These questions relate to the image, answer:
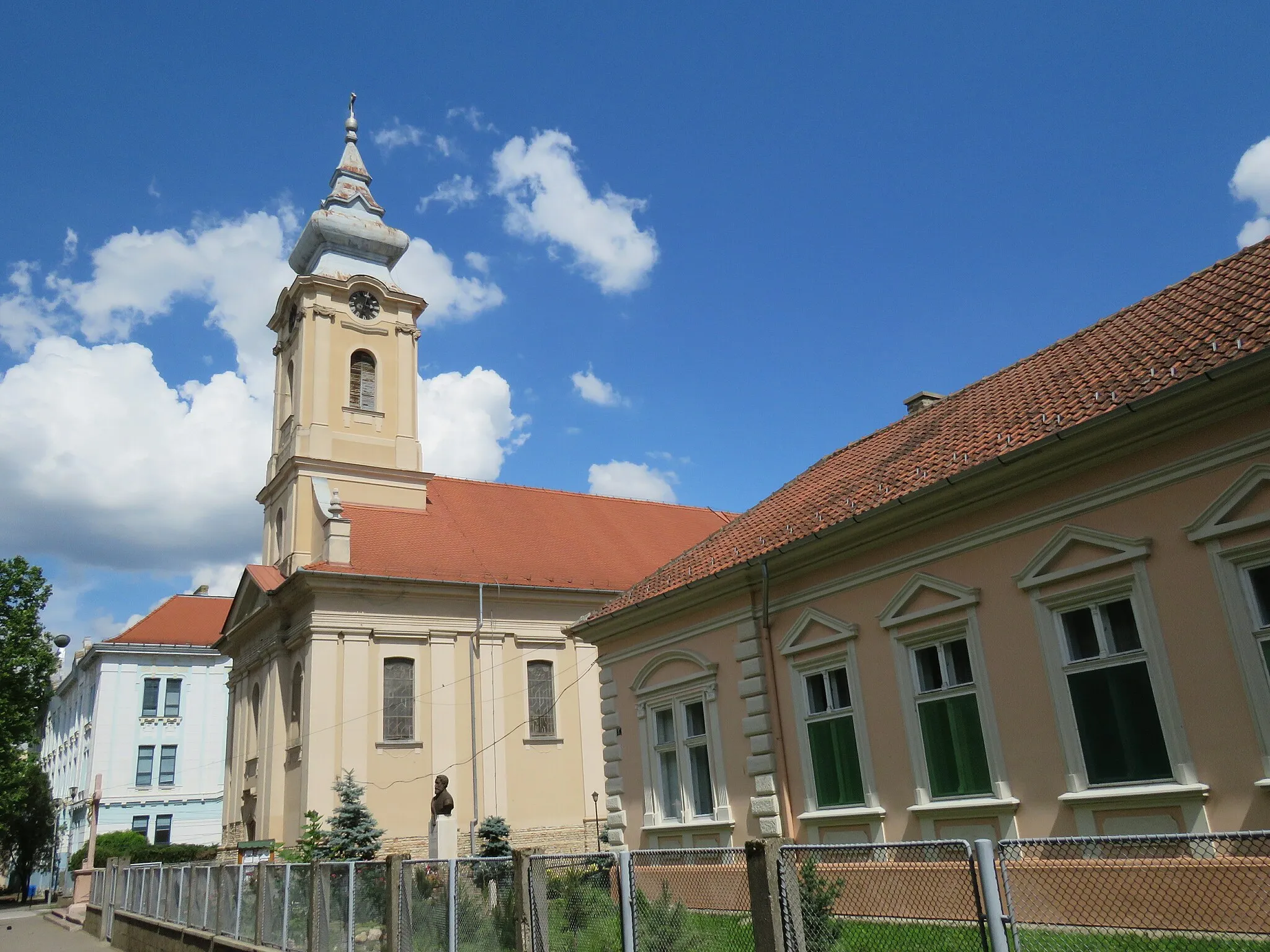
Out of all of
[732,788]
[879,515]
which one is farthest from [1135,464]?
[732,788]

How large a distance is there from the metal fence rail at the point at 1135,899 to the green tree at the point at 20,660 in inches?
1475

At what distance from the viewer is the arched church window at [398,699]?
26.8m

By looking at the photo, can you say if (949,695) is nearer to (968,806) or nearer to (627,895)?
(968,806)

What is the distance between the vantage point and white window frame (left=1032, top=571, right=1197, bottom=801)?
924 centimetres

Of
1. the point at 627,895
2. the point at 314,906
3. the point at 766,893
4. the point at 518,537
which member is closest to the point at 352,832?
the point at 518,537

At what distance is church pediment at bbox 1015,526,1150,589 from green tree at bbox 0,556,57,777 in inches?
1439

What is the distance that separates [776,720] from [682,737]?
220cm

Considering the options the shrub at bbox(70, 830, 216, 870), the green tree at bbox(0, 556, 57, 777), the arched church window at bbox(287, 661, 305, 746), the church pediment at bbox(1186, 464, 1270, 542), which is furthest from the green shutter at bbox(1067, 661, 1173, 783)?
the green tree at bbox(0, 556, 57, 777)

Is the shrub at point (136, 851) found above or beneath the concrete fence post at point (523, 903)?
above

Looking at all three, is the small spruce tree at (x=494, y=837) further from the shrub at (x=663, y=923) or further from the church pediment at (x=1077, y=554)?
the shrub at (x=663, y=923)

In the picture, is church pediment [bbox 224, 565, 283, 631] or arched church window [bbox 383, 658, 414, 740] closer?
arched church window [bbox 383, 658, 414, 740]

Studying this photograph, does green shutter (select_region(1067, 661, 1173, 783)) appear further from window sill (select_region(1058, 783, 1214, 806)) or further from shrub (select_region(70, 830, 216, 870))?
shrub (select_region(70, 830, 216, 870))

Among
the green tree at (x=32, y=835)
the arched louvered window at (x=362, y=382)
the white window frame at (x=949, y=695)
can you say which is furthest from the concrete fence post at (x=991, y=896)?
the green tree at (x=32, y=835)

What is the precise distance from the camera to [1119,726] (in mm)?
9711
